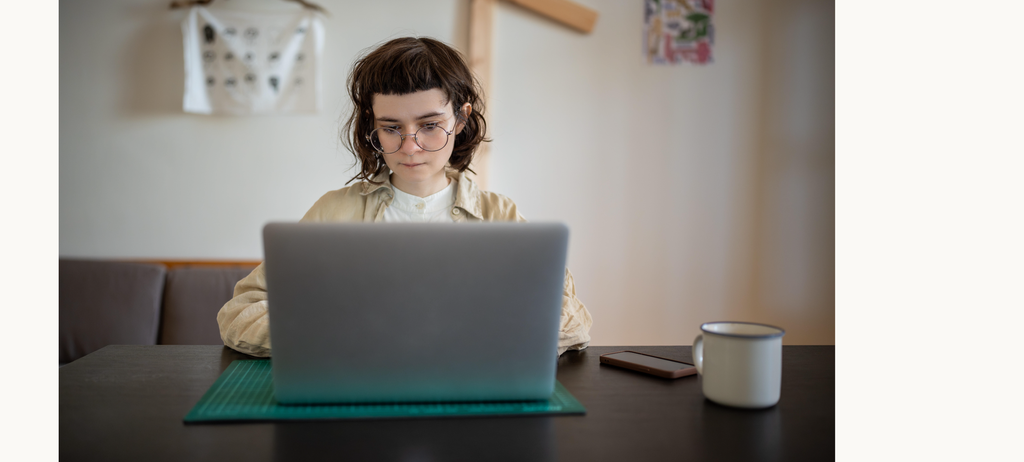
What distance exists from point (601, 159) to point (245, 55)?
1426mm

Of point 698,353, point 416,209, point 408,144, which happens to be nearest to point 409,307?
point 698,353

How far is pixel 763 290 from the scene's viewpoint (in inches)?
102

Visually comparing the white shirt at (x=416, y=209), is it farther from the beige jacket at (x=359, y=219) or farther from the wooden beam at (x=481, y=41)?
the wooden beam at (x=481, y=41)

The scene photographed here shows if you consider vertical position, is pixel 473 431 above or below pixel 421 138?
below

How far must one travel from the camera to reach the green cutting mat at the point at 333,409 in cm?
Result: 64

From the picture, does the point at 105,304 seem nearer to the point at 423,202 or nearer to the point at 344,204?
the point at 344,204

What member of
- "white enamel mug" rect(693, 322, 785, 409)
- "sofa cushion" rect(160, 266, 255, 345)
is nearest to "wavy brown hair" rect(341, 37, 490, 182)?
"white enamel mug" rect(693, 322, 785, 409)

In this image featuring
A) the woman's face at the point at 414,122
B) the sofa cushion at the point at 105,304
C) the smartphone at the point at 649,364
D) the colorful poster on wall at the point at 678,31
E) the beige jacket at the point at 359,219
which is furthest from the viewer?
the colorful poster on wall at the point at 678,31

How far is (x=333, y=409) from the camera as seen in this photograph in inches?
26.2

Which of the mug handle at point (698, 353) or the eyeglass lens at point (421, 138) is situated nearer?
the mug handle at point (698, 353)

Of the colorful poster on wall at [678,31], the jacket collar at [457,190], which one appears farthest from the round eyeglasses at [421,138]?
the colorful poster on wall at [678,31]

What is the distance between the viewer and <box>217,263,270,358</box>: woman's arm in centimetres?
92

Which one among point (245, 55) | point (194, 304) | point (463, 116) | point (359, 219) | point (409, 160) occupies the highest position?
point (245, 55)

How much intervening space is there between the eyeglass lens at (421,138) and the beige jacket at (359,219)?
0.51ft
